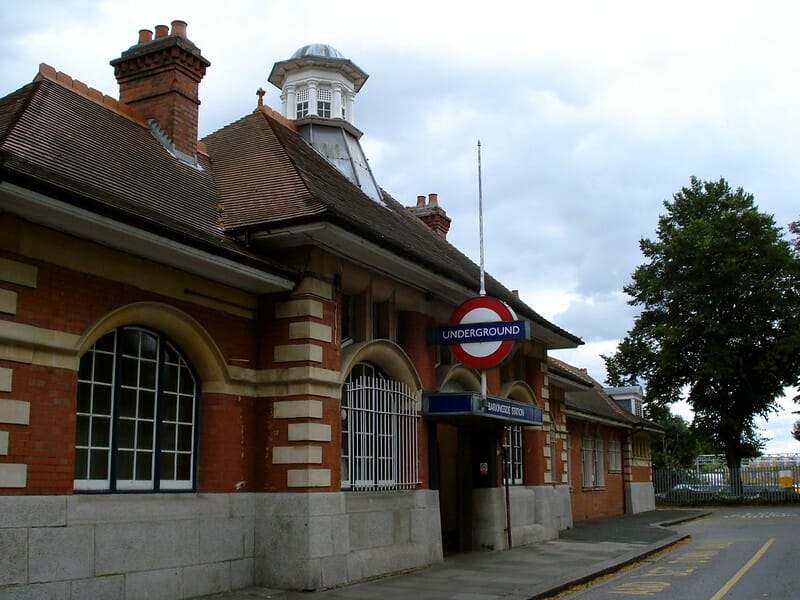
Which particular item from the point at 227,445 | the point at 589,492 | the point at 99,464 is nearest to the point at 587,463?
the point at 589,492

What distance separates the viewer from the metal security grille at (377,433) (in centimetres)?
1319

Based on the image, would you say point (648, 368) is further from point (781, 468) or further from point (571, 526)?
point (571, 526)

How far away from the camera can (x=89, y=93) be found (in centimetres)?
1355

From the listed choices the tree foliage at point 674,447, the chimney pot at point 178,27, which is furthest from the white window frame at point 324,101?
the tree foliage at point 674,447

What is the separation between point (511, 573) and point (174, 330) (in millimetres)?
6750

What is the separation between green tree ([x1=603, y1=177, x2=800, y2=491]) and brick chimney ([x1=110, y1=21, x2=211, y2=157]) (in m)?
31.3

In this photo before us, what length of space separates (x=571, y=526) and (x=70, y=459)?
17497 mm

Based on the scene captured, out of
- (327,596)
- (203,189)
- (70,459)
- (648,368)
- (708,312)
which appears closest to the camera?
(70,459)

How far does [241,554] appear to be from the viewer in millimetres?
11602

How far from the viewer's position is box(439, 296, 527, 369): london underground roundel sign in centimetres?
1458

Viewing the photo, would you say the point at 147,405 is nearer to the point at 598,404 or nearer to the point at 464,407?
the point at 464,407

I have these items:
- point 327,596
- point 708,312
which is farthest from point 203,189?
point 708,312

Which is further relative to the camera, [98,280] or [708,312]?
[708,312]

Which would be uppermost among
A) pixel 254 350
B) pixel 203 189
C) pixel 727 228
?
pixel 727 228
